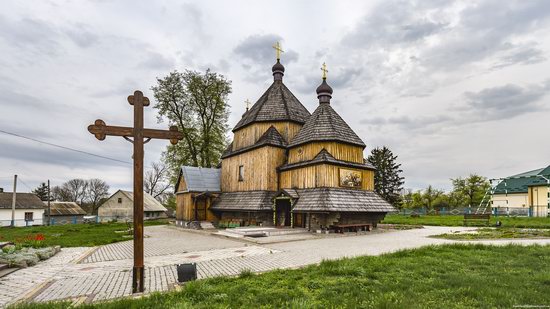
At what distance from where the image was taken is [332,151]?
2000 centimetres

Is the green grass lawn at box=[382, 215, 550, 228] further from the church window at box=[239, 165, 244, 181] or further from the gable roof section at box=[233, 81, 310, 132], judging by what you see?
the church window at box=[239, 165, 244, 181]

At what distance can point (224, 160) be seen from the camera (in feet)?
91.0

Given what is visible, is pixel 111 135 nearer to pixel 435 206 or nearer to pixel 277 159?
pixel 277 159

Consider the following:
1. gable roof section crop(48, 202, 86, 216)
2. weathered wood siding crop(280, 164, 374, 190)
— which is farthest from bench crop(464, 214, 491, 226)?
gable roof section crop(48, 202, 86, 216)

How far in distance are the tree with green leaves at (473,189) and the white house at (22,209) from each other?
2670 inches

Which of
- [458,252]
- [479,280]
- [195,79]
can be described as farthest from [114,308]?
[195,79]

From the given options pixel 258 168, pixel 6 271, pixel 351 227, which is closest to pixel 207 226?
pixel 258 168

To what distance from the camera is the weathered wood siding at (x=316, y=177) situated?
19.2m

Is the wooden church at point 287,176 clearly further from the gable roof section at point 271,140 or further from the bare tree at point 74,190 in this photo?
the bare tree at point 74,190

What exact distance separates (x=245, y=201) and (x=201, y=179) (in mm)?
6145

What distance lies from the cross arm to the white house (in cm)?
4666

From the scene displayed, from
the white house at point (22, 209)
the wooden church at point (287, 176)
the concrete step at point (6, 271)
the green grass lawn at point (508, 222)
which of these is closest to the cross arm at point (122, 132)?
the concrete step at point (6, 271)

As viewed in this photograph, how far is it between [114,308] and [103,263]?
570 centimetres

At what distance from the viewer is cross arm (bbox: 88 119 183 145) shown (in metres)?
6.99
